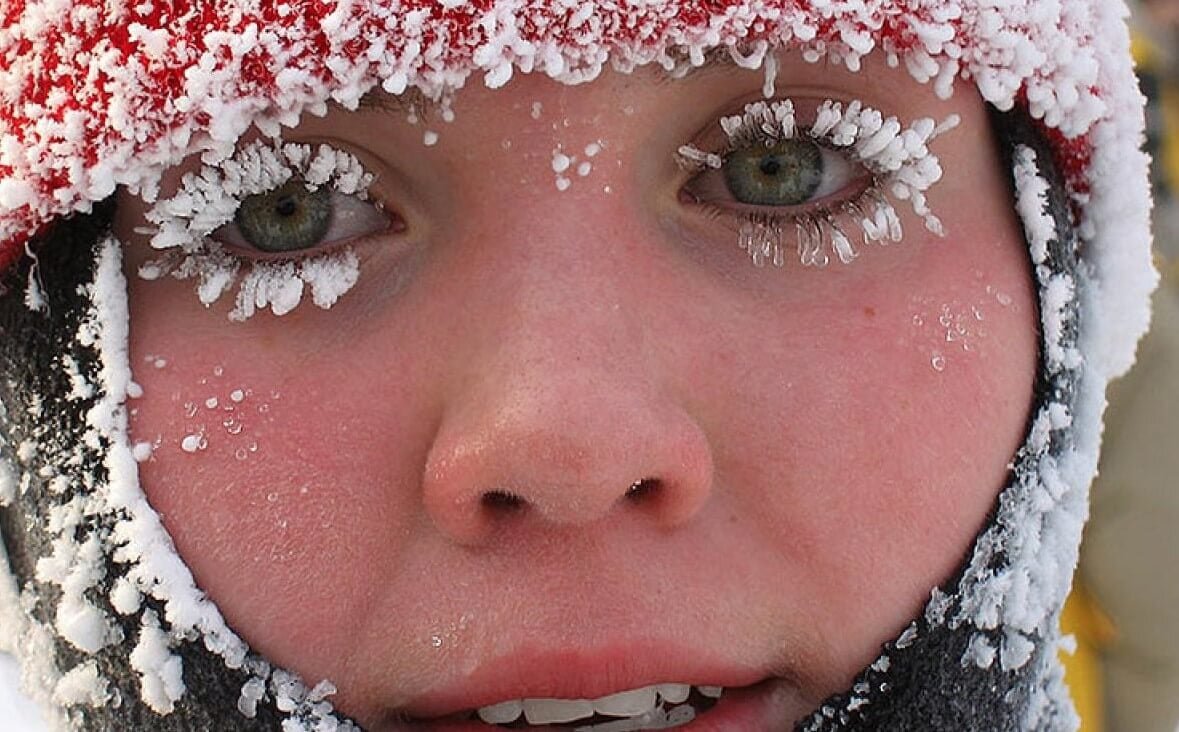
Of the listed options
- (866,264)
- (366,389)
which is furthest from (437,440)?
(866,264)

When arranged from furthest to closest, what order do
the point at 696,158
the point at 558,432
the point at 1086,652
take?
1. the point at 1086,652
2. the point at 696,158
3. the point at 558,432

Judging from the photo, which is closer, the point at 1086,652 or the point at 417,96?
the point at 417,96

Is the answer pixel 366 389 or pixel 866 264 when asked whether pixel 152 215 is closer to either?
pixel 366 389

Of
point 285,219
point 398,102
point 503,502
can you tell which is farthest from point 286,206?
point 503,502

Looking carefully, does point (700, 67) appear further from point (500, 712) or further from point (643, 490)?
point (500, 712)

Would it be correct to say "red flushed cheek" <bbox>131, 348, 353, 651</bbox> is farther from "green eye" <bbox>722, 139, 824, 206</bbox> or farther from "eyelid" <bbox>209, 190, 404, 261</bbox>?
"green eye" <bbox>722, 139, 824, 206</bbox>

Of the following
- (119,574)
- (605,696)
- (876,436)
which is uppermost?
(876,436)

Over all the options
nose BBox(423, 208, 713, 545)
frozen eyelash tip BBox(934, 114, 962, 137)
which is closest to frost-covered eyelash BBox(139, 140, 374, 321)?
nose BBox(423, 208, 713, 545)

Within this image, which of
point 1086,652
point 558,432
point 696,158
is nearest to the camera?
point 558,432
